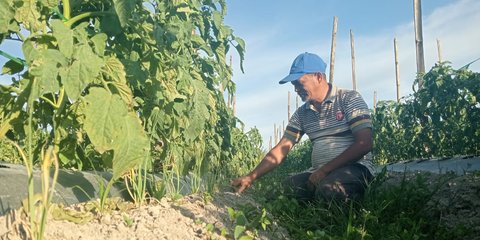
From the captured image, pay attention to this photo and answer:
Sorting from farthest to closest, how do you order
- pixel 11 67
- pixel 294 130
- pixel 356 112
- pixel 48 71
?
pixel 294 130
pixel 356 112
pixel 11 67
pixel 48 71

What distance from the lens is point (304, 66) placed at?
10.4 feet

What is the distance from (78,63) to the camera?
1630 millimetres

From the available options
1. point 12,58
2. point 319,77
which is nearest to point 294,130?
point 319,77

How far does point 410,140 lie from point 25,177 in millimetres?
7796

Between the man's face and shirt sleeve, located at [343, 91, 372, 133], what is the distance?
218 mm

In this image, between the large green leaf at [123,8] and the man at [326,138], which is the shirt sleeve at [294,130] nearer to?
the man at [326,138]

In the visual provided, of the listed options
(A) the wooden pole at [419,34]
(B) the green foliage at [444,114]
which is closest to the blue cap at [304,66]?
(B) the green foliage at [444,114]

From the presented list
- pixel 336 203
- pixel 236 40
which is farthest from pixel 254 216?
pixel 236 40

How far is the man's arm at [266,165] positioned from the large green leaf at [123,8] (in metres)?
1.41

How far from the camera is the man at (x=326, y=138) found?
298cm

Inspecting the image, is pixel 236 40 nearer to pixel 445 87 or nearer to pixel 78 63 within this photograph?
pixel 78 63

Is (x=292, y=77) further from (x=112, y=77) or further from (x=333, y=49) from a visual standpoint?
(x=333, y=49)

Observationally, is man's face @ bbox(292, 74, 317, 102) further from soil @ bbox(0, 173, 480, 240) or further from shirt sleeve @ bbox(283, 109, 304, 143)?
soil @ bbox(0, 173, 480, 240)

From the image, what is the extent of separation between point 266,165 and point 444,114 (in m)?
5.16
